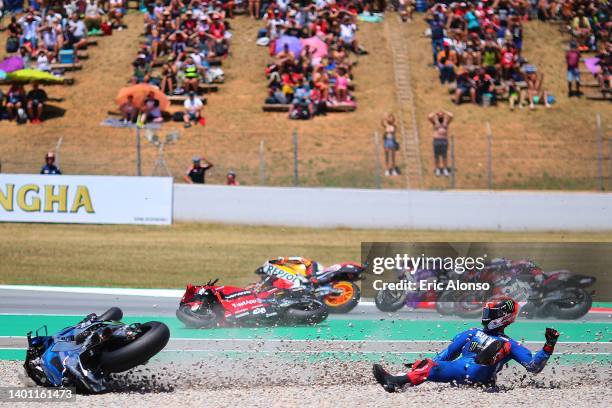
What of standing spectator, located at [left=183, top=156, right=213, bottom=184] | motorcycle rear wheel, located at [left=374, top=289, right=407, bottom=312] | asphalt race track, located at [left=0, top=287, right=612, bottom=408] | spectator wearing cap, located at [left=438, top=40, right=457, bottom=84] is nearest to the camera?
asphalt race track, located at [left=0, top=287, right=612, bottom=408]

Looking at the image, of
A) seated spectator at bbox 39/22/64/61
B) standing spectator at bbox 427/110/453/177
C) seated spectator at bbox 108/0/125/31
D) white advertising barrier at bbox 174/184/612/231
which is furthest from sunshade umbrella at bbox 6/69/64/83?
standing spectator at bbox 427/110/453/177

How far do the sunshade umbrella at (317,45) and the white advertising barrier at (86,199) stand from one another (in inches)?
303

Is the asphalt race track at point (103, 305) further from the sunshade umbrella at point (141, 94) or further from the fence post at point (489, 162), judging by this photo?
the fence post at point (489, 162)

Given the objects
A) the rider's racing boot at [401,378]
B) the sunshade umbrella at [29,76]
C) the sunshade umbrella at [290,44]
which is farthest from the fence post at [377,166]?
the rider's racing boot at [401,378]

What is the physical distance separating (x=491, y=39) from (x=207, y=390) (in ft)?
68.9

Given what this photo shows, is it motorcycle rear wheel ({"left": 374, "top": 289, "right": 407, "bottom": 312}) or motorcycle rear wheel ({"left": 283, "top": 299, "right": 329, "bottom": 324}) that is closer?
motorcycle rear wheel ({"left": 283, "top": 299, "right": 329, "bottom": 324})

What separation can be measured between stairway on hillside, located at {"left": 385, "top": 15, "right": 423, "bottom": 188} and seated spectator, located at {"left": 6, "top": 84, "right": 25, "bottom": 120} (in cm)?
1038

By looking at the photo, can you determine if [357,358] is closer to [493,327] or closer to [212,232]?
[493,327]

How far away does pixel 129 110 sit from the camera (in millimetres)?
26062

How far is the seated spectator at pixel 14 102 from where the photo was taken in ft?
87.9

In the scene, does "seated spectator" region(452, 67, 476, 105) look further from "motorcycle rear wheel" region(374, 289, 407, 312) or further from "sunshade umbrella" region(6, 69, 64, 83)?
"motorcycle rear wheel" region(374, 289, 407, 312)

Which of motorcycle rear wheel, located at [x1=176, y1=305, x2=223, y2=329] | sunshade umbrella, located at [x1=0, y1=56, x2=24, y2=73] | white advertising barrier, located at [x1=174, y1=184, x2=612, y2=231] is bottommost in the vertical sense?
motorcycle rear wheel, located at [x1=176, y1=305, x2=223, y2=329]

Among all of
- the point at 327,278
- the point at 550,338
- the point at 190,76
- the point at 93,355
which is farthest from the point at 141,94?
the point at 550,338

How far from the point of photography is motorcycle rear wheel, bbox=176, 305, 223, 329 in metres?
13.0
